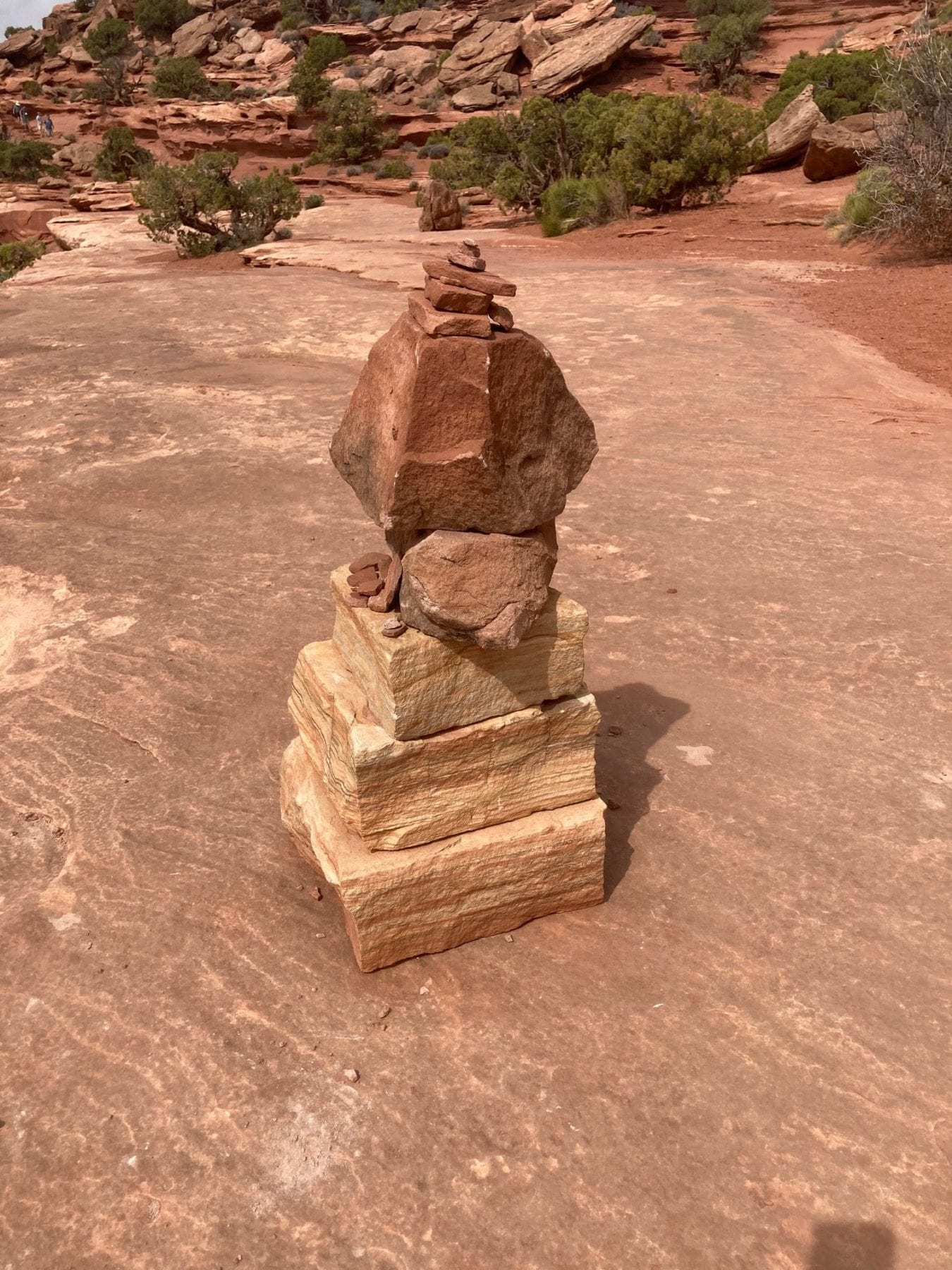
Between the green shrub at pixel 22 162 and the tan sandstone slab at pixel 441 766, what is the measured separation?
1407 inches

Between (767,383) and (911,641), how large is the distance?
478 cm

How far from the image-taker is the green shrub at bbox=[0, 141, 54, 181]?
32938mm

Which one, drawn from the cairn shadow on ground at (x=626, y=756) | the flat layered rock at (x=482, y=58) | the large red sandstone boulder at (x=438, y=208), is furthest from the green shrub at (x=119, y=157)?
the cairn shadow on ground at (x=626, y=756)

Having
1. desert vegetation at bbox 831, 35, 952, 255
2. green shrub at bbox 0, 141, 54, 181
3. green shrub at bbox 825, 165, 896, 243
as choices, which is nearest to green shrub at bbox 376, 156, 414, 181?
green shrub at bbox 0, 141, 54, 181

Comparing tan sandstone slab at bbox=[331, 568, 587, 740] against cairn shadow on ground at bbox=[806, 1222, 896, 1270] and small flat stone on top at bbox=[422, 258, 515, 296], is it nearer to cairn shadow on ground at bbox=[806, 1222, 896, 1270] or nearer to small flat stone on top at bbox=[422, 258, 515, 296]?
small flat stone on top at bbox=[422, 258, 515, 296]

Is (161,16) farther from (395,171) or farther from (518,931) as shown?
(518,931)

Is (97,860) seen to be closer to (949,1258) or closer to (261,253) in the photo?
(949,1258)

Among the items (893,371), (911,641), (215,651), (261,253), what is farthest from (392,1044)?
(261,253)

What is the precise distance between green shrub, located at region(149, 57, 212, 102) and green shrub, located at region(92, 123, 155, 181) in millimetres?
8127

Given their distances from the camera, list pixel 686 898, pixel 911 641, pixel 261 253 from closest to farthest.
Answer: pixel 686 898 → pixel 911 641 → pixel 261 253

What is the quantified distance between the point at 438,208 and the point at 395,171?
11218mm

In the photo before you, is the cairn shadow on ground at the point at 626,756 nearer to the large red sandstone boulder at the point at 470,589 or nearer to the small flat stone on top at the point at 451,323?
the large red sandstone boulder at the point at 470,589

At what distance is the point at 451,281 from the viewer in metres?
3.00

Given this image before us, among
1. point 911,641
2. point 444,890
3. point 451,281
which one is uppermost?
point 451,281
